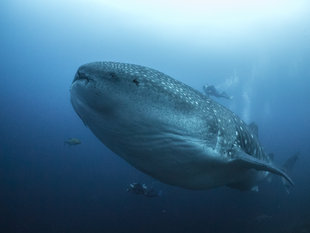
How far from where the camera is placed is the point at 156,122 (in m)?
2.34

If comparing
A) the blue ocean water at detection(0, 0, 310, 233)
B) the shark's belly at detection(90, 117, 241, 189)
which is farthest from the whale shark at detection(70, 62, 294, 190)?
the blue ocean water at detection(0, 0, 310, 233)

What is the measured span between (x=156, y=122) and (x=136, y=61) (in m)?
68.1

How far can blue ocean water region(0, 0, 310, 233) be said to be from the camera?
15.4 m

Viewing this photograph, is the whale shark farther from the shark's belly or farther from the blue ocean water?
the blue ocean water

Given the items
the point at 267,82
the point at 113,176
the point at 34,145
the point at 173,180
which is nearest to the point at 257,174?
the point at 173,180

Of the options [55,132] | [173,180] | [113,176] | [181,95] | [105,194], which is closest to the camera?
[181,95]

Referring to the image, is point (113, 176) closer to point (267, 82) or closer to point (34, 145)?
point (34, 145)

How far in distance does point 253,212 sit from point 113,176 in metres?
11.6

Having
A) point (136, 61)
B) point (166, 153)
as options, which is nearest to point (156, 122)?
point (166, 153)

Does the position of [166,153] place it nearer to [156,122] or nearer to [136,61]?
[156,122]

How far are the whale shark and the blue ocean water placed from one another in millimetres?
10205

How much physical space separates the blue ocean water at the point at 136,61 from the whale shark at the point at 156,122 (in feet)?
33.5

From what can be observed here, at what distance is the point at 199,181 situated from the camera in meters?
3.32

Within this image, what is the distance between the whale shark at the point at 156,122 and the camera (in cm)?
220
